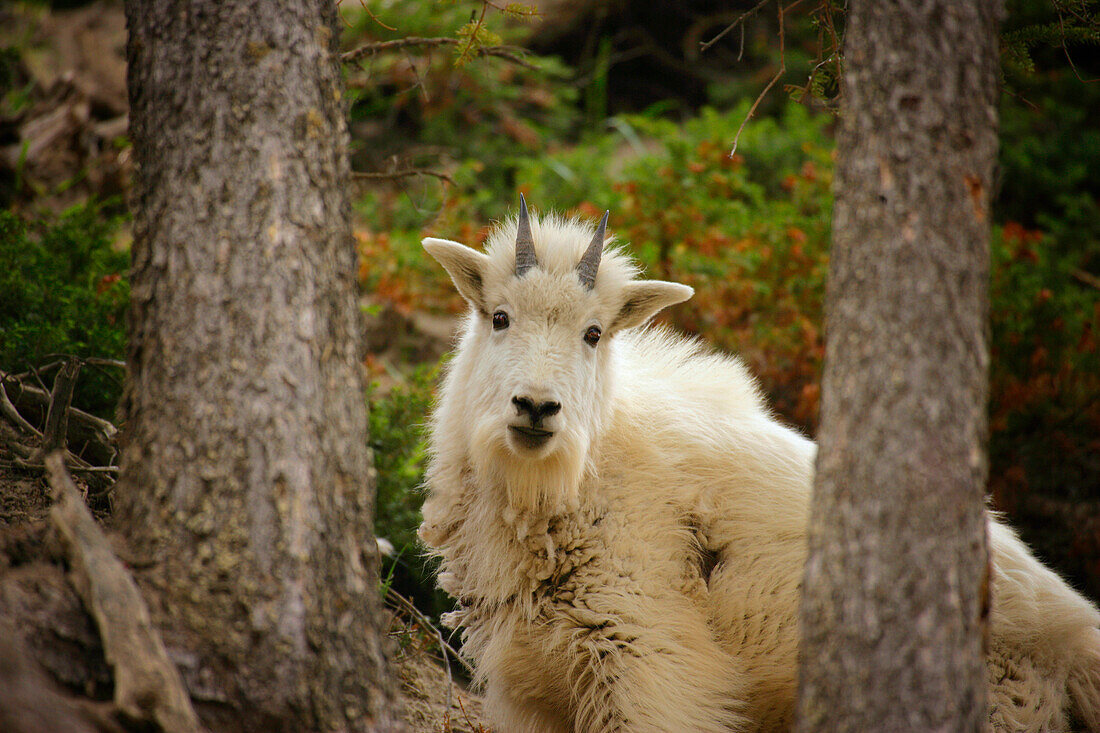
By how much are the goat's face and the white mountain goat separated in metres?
0.01

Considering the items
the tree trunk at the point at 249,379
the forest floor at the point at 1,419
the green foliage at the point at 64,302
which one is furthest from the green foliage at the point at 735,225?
the tree trunk at the point at 249,379

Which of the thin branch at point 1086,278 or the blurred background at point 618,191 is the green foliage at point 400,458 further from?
the thin branch at point 1086,278

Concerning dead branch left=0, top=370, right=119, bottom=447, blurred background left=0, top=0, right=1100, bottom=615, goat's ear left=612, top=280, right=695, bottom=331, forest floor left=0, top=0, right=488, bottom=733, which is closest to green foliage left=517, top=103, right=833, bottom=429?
blurred background left=0, top=0, right=1100, bottom=615

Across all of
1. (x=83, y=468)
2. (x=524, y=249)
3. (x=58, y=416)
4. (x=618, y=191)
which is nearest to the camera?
(x=58, y=416)

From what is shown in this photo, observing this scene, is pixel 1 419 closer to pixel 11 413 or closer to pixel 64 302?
pixel 11 413

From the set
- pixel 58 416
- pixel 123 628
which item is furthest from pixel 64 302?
pixel 123 628

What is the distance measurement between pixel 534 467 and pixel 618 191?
554 cm

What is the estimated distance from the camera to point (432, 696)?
16.3 ft

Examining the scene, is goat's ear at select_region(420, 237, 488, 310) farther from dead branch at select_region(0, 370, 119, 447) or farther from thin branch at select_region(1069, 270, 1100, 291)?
thin branch at select_region(1069, 270, 1100, 291)

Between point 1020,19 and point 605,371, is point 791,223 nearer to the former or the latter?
point 1020,19

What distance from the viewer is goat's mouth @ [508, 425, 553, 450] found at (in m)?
3.99

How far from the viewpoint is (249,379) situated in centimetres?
265

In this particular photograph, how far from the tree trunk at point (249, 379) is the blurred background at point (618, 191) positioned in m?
0.93

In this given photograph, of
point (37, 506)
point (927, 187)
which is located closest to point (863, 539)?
point (927, 187)
